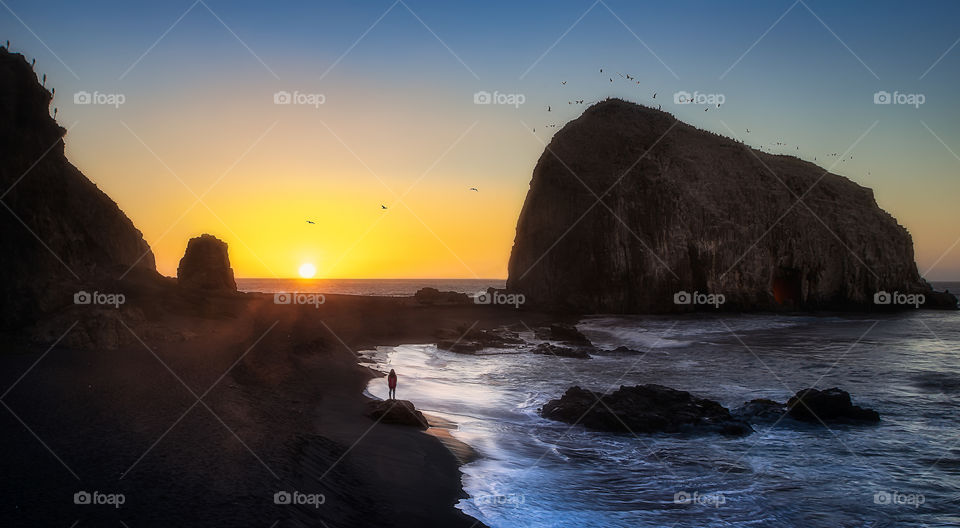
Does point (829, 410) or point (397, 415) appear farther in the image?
point (829, 410)

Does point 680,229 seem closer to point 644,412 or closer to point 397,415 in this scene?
point 644,412

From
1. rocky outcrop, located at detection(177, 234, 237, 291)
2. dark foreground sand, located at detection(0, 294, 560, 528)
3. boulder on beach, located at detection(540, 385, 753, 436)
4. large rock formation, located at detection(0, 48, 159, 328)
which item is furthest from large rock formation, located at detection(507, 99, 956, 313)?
large rock formation, located at detection(0, 48, 159, 328)

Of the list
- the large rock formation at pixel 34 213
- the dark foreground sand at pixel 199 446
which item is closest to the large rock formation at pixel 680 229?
the dark foreground sand at pixel 199 446

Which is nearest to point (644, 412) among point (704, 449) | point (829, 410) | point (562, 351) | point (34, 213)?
point (704, 449)

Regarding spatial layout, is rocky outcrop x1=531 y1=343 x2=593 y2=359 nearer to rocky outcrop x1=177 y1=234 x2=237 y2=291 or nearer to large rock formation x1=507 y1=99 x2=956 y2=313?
rocky outcrop x1=177 y1=234 x2=237 y2=291

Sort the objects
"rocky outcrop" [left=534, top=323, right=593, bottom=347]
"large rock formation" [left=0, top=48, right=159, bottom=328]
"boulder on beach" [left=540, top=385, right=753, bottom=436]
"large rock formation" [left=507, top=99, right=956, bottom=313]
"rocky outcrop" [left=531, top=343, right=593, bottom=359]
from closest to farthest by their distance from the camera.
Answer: "boulder on beach" [left=540, top=385, right=753, bottom=436]
"large rock formation" [left=0, top=48, right=159, bottom=328]
"rocky outcrop" [left=531, top=343, right=593, bottom=359]
"rocky outcrop" [left=534, top=323, right=593, bottom=347]
"large rock formation" [left=507, top=99, right=956, bottom=313]

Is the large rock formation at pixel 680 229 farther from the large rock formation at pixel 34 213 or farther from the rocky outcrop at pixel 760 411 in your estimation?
the large rock formation at pixel 34 213

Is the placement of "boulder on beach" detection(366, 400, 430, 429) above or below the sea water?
above

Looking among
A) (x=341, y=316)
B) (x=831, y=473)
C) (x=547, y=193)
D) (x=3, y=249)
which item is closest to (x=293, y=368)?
(x=3, y=249)
